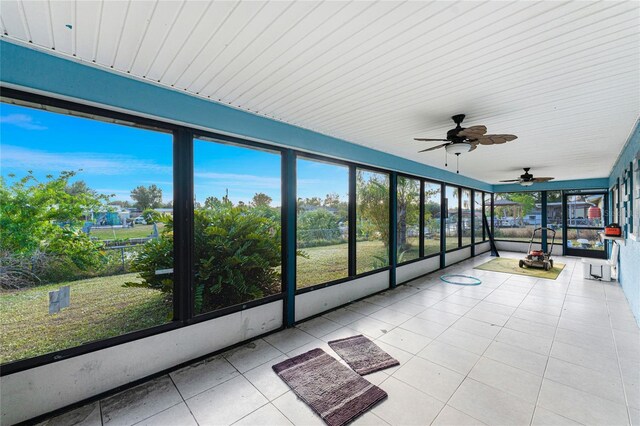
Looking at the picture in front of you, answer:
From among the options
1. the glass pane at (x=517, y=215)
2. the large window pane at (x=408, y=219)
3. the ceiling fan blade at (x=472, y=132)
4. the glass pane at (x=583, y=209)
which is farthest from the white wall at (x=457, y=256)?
the ceiling fan blade at (x=472, y=132)

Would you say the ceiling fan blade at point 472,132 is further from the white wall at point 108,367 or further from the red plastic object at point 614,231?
the red plastic object at point 614,231

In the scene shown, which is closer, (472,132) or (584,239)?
(472,132)

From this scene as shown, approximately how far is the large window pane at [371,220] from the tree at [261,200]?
176 cm

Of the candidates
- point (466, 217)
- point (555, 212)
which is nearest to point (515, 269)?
point (466, 217)

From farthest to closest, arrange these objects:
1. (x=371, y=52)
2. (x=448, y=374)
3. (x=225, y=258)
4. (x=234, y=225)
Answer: (x=234, y=225) < (x=225, y=258) < (x=448, y=374) < (x=371, y=52)

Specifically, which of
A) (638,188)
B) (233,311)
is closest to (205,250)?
(233,311)

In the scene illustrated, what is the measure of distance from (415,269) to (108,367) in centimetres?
538

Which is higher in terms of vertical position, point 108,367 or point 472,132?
point 472,132

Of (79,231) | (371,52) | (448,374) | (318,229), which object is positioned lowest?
(448,374)

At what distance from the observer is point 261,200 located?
343 centimetres

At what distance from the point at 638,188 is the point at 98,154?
19.8 ft

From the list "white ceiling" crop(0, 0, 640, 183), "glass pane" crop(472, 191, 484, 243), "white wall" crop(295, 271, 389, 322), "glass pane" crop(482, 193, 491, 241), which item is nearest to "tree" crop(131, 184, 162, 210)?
"white ceiling" crop(0, 0, 640, 183)

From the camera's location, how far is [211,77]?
2.20 metres

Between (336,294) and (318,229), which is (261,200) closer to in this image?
(318,229)
